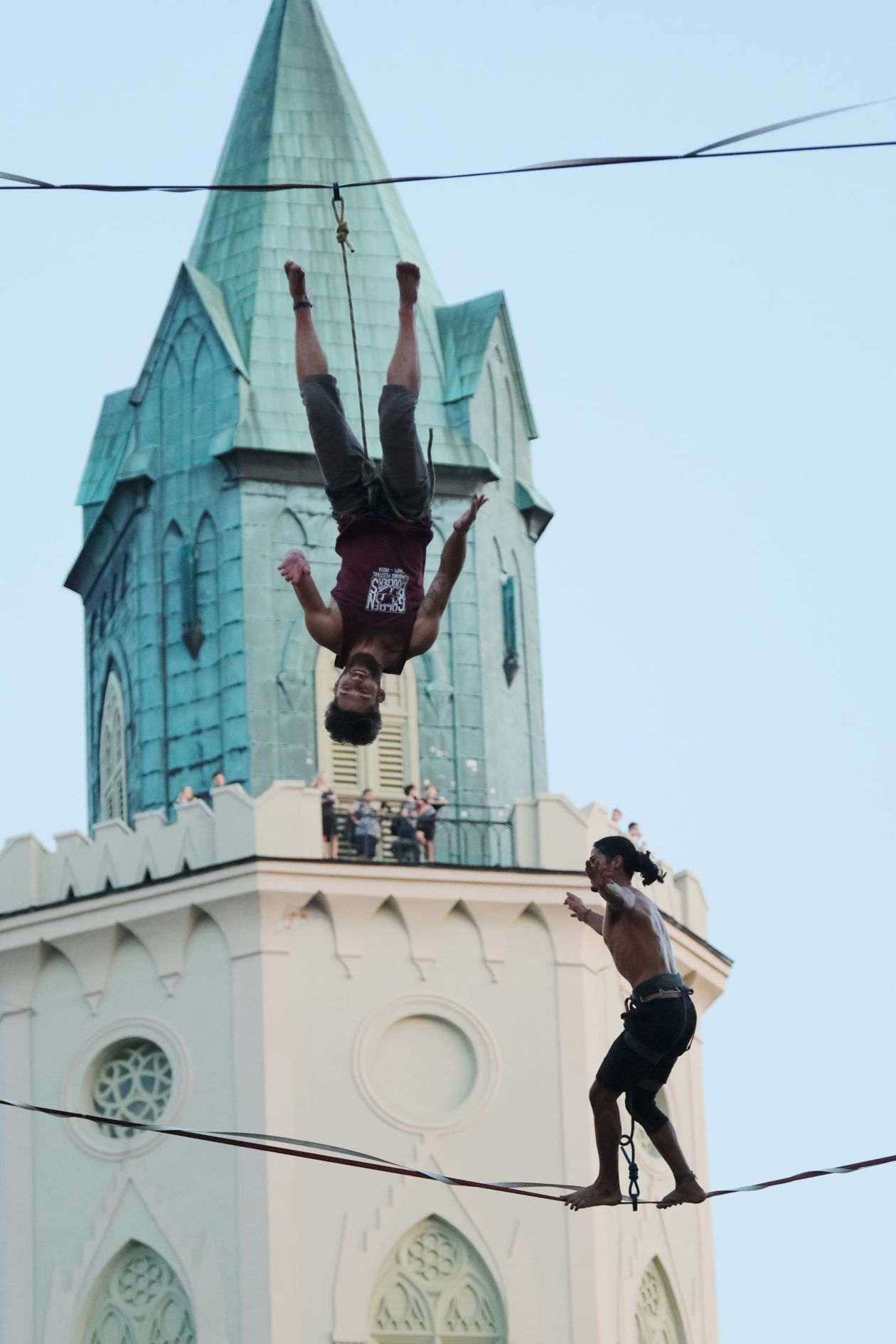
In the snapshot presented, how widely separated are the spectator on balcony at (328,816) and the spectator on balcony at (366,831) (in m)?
0.26

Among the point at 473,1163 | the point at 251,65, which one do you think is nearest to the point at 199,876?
the point at 473,1163

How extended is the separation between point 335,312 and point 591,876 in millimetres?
25911

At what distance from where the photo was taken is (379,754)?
43875mm

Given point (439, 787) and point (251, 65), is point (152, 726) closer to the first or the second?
point (439, 787)

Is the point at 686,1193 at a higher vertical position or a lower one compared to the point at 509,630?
lower

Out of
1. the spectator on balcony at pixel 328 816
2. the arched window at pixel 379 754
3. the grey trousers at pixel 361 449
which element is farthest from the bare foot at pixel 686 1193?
the arched window at pixel 379 754

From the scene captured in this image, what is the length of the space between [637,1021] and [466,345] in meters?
26.7

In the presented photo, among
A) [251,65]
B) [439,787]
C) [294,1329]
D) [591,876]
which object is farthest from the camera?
[251,65]

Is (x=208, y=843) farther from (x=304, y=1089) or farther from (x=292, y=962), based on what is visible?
(x=304, y=1089)

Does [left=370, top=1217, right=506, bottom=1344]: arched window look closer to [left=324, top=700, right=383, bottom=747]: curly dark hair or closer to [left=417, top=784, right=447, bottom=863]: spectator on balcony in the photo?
[left=417, top=784, right=447, bottom=863]: spectator on balcony

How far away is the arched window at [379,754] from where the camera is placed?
43719 millimetres

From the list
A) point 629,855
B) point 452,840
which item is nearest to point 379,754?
point 452,840

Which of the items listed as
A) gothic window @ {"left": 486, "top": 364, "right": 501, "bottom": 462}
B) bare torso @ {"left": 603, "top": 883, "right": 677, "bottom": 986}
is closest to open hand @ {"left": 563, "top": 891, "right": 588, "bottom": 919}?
bare torso @ {"left": 603, "top": 883, "right": 677, "bottom": 986}

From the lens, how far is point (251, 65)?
4919 cm
